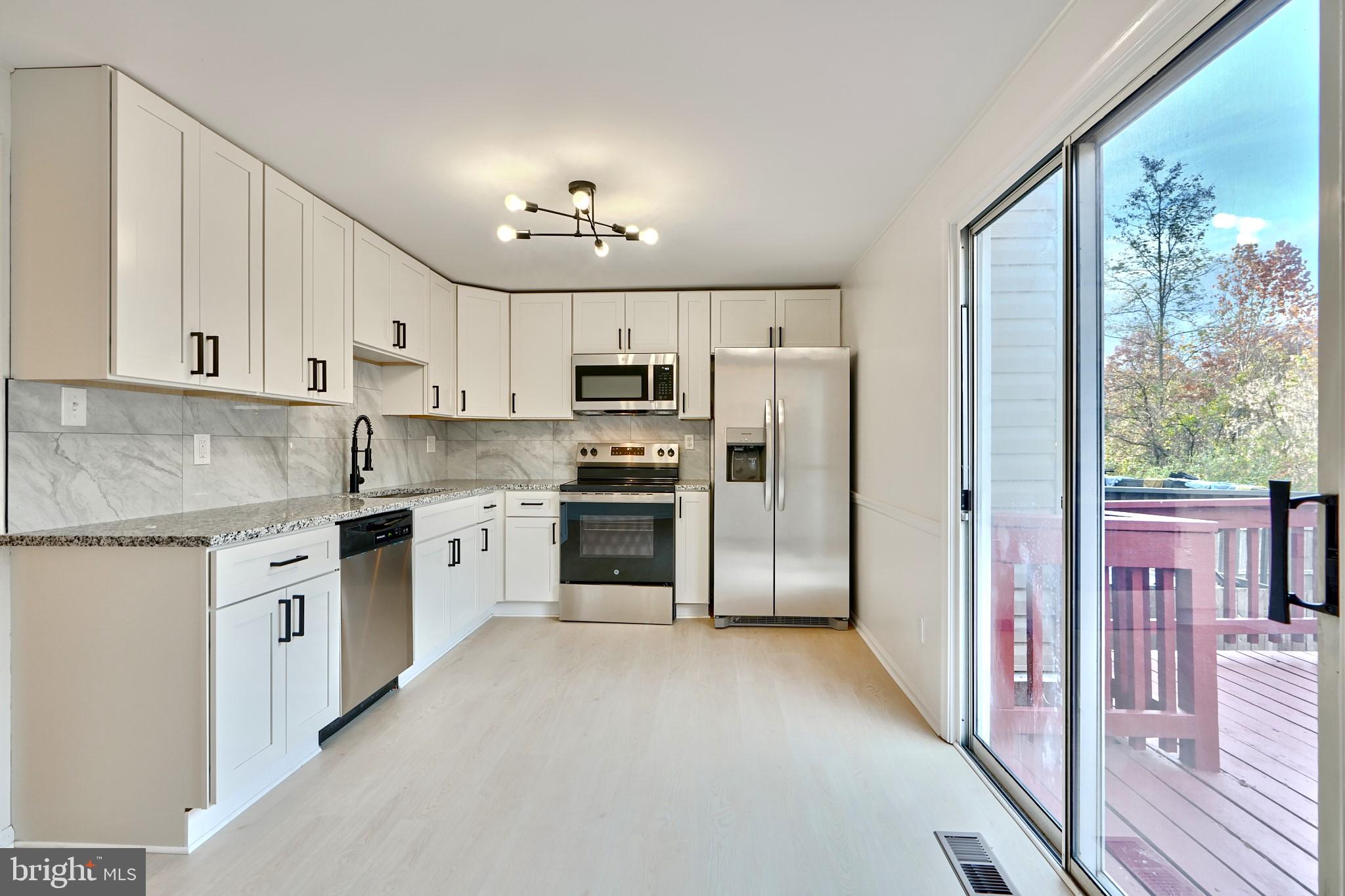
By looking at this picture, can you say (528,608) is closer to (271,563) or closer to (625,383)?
(625,383)

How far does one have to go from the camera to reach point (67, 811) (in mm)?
1851

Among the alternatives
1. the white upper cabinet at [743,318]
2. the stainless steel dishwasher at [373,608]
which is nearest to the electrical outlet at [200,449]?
the stainless steel dishwasher at [373,608]

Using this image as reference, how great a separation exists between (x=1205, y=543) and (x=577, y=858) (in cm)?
174

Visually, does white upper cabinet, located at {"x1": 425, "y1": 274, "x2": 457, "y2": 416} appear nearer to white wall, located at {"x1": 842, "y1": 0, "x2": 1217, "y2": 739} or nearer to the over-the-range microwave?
the over-the-range microwave

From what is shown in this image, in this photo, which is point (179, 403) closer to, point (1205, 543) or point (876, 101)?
point (876, 101)

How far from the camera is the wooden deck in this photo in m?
1.10

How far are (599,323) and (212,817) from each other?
11.0ft

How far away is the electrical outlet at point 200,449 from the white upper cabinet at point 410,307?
1144 millimetres

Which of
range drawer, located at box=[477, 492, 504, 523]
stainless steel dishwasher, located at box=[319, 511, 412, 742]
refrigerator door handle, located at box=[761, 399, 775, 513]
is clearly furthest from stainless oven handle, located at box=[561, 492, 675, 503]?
stainless steel dishwasher, located at box=[319, 511, 412, 742]

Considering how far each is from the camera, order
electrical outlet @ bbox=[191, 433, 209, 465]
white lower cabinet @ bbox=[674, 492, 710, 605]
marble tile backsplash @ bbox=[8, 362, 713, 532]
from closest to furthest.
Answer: marble tile backsplash @ bbox=[8, 362, 713, 532] → electrical outlet @ bbox=[191, 433, 209, 465] → white lower cabinet @ bbox=[674, 492, 710, 605]

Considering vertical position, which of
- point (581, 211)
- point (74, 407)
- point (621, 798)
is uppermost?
point (581, 211)

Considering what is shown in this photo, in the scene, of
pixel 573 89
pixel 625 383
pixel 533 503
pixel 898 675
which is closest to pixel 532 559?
pixel 533 503

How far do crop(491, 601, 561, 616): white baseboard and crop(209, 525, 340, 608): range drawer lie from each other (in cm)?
192

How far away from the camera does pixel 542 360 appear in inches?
176
